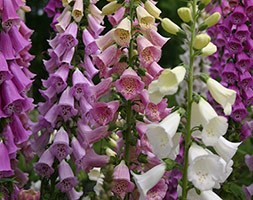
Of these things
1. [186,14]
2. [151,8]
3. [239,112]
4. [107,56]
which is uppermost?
[186,14]

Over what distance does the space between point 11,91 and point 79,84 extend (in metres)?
0.24

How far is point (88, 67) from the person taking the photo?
2.30m

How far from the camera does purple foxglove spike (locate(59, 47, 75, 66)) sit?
2252 millimetres

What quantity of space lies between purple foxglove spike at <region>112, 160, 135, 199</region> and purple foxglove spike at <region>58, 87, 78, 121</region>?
0.33 m

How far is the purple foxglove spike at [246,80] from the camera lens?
274 cm

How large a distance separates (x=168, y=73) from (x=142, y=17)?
0.97ft

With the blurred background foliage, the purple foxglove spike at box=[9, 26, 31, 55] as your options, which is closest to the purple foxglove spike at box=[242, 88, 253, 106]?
the purple foxglove spike at box=[9, 26, 31, 55]

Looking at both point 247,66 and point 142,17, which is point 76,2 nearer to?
point 142,17

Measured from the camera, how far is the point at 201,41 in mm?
1795

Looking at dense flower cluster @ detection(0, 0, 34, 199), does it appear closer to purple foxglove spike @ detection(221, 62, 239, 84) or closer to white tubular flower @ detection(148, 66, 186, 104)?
white tubular flower @ detection(148, 66, 186, 104)

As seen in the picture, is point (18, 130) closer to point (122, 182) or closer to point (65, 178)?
point (65, 178)

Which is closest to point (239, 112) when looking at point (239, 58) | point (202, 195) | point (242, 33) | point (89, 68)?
point (239, 58)

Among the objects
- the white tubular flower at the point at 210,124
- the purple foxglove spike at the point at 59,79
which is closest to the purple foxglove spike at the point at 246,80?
the purple foxglove spike at the point at 59,79

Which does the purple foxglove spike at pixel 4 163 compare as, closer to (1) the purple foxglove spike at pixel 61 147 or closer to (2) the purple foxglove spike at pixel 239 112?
(1) the purple foxglove spike at pixel 61 147
